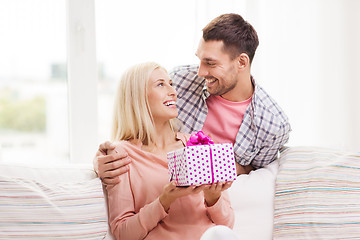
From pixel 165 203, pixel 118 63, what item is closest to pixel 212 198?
pixel 165 203

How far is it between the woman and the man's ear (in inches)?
18.3

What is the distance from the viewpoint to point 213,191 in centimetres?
150

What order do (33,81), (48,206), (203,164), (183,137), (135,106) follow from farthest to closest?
(33,81), (183,137), (135,106), (48,206), (203,164)

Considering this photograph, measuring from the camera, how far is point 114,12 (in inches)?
104

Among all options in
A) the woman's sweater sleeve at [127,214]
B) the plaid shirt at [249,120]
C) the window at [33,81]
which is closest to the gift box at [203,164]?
the woman's sweater sleeve at [127,214]

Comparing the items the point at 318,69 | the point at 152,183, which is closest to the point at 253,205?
the point at 152,183

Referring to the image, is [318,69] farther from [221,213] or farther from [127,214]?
[127,214]

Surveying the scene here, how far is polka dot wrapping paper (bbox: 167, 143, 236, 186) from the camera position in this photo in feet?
4.70

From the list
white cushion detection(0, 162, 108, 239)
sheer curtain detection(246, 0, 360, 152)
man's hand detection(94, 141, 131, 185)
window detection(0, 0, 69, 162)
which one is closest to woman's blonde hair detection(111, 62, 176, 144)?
man's hand detection(94, 141, 131, 185)

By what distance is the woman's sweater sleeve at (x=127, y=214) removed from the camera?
61.4 inches

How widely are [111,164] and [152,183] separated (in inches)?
6.2

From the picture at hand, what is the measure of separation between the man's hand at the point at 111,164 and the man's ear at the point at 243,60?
0.75 m

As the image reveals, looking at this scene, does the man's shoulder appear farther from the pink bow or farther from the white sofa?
the pink bow

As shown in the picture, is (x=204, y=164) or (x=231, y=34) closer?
(x=204, y=164)
